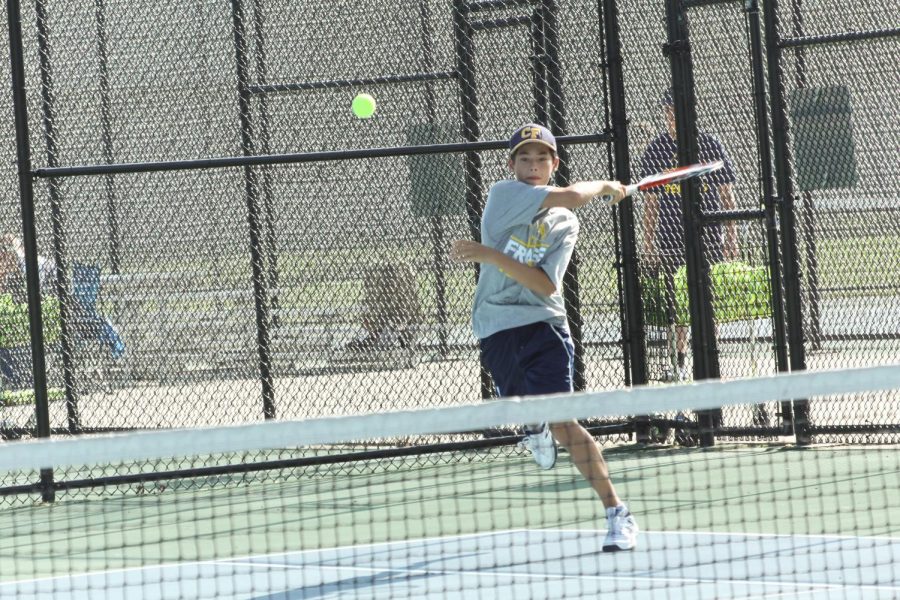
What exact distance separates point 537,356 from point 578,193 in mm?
692

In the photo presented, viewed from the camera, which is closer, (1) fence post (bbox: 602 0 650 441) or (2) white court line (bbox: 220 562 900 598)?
(2) white court line (bbox: 220 562 900 598)

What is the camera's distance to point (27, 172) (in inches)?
271

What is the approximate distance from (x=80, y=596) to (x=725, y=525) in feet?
7.98

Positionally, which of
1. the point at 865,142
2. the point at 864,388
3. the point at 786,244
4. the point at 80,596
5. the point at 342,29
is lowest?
the point at 80,596

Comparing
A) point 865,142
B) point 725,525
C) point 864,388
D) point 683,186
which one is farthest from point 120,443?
point 865,142

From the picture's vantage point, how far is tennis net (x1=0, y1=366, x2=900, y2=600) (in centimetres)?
326

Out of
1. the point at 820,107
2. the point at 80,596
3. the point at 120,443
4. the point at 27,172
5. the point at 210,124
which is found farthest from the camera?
the point at 210,124

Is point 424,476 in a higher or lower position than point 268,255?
lower

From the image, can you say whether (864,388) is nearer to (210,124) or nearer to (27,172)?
(27,172)

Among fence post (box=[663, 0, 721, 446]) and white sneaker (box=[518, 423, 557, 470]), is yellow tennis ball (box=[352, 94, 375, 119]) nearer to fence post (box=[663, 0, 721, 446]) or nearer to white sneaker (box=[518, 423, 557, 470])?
fence post (box=[663, 0, 721, 446])

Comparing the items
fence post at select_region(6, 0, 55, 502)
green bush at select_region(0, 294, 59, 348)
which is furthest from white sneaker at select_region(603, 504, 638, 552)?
green bush at select_region(0, 294, 59, 348)

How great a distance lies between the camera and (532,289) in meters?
5.29

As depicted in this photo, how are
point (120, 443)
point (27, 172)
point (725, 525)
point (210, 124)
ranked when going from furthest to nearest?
point (210, 124) < point (27, 172) < point (725, 525) < point (120, 443)

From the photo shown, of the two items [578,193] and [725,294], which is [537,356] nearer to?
[578,193]
